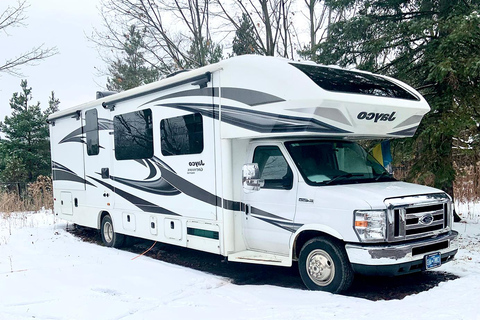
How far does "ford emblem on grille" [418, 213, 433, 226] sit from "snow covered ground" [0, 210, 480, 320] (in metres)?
0.78

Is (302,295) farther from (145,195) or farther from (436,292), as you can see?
(145,195)

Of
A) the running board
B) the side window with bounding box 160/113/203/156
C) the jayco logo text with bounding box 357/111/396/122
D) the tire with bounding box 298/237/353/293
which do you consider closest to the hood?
the tire with bounding box 298/237/353/293

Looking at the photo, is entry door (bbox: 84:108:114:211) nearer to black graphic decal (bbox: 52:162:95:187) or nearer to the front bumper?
black graphic decal (bbox: 52:162:95:187)

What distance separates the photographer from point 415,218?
5.59 m

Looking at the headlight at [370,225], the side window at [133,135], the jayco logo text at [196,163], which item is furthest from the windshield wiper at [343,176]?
the side window at [133,135]

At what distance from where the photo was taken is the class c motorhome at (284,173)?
18.1 ft

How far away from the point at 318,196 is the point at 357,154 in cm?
135

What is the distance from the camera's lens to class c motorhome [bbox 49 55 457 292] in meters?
5.53

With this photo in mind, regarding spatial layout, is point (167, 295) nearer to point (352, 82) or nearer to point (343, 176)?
point (343, 176)

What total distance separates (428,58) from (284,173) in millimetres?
4485

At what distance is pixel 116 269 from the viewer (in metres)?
7.43

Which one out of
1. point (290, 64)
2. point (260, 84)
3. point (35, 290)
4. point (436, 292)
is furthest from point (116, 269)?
point (436, 292)

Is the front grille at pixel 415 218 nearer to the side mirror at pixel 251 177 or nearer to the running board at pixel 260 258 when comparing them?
the running board at pixel 260 258

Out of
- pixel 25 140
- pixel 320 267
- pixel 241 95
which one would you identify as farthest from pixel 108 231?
pixel 25 140
